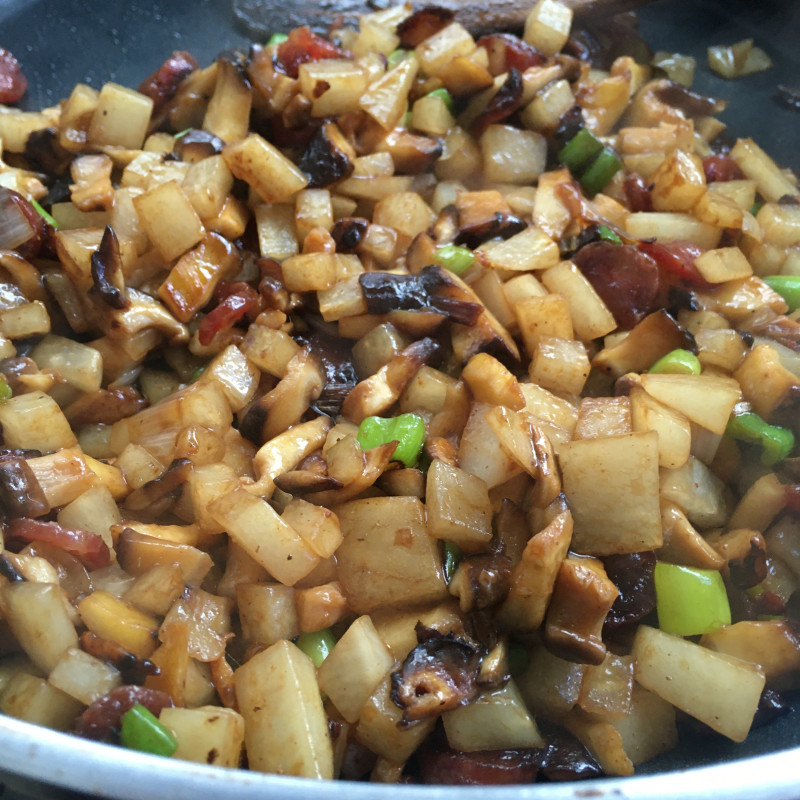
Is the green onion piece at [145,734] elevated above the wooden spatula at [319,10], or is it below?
below

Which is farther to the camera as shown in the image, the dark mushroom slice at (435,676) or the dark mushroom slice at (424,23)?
the dark mushroom slice at (424,23)

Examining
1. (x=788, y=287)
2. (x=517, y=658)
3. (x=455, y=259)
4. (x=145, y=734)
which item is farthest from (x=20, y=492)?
(x=788, y=287)

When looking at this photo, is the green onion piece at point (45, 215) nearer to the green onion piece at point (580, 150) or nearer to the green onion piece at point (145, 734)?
the green onion piece at point (145, 734)

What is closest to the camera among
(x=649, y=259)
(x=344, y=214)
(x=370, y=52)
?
(x=649, y=259)

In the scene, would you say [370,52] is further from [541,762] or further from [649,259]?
[541,762]

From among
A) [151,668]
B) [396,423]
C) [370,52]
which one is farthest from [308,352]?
[370,52]

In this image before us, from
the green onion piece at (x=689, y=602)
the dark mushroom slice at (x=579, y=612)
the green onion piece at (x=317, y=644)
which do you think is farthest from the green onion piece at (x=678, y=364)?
the green onion piece at (x=317, y=644)
